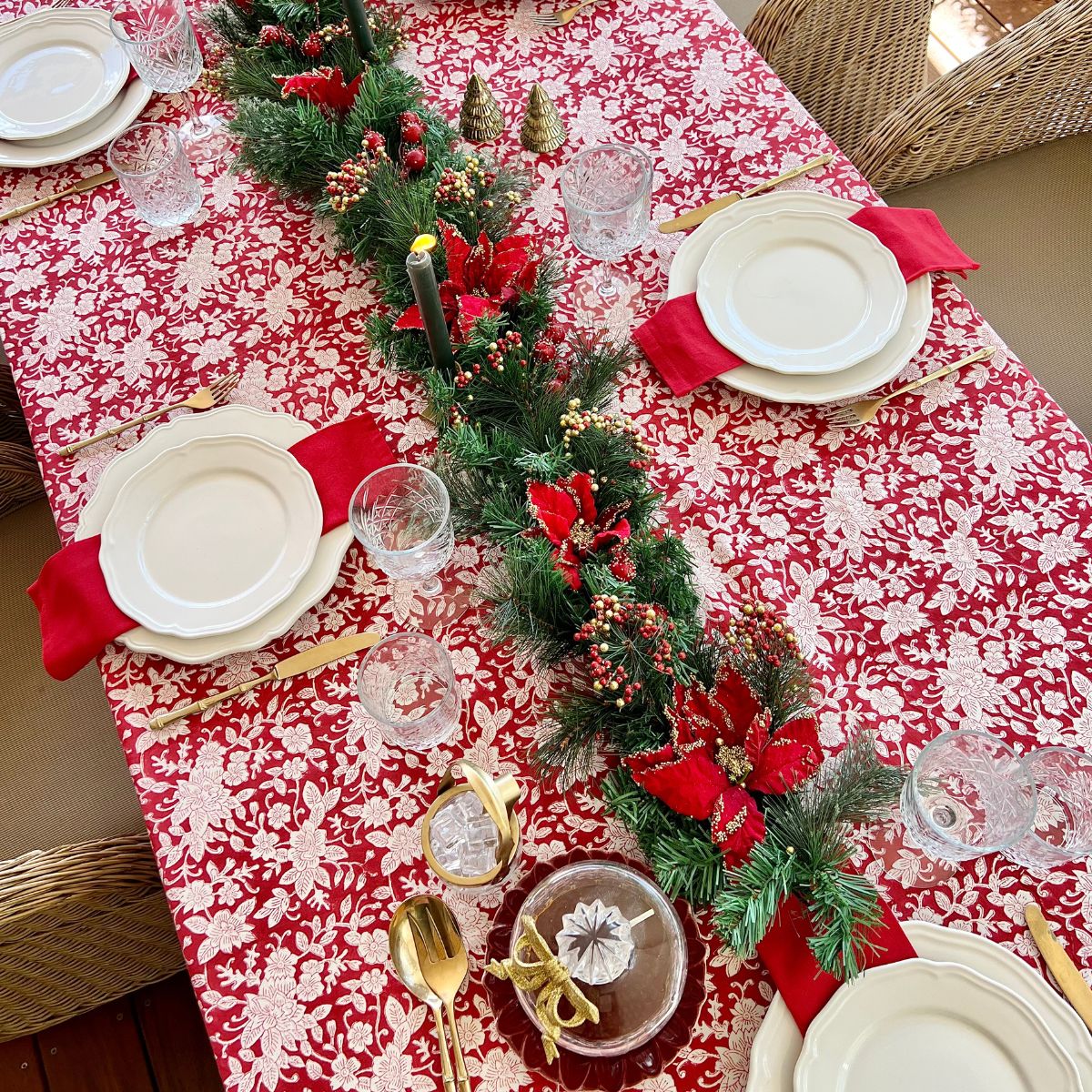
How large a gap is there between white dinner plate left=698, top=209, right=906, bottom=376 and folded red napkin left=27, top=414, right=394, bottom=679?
40cm

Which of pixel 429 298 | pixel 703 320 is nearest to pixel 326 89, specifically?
pixel 429 298

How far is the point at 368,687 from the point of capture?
0.87m

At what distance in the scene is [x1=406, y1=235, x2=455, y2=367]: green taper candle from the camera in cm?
86

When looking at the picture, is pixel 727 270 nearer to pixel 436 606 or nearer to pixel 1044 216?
pixel 436 606

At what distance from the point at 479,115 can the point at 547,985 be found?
40.0 inches

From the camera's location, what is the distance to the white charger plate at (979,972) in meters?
0.70

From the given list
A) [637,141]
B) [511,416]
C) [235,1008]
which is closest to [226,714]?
[235,1008]

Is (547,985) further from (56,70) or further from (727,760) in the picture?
(56,70)

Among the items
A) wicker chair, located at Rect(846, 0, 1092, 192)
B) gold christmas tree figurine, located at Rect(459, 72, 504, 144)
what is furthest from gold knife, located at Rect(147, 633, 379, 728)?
wicker chair, located at Rect(846, 0, 1092, 192)

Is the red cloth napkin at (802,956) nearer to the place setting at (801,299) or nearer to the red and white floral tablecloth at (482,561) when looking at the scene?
the red and white floral tablecloth at (482,561)

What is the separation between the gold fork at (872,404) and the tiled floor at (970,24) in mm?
1827

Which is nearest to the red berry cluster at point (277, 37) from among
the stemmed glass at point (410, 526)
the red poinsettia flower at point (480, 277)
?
the red poinsettia flower at point (480, 277)

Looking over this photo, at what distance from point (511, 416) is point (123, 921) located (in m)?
0.76

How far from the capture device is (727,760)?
2.57 feet
